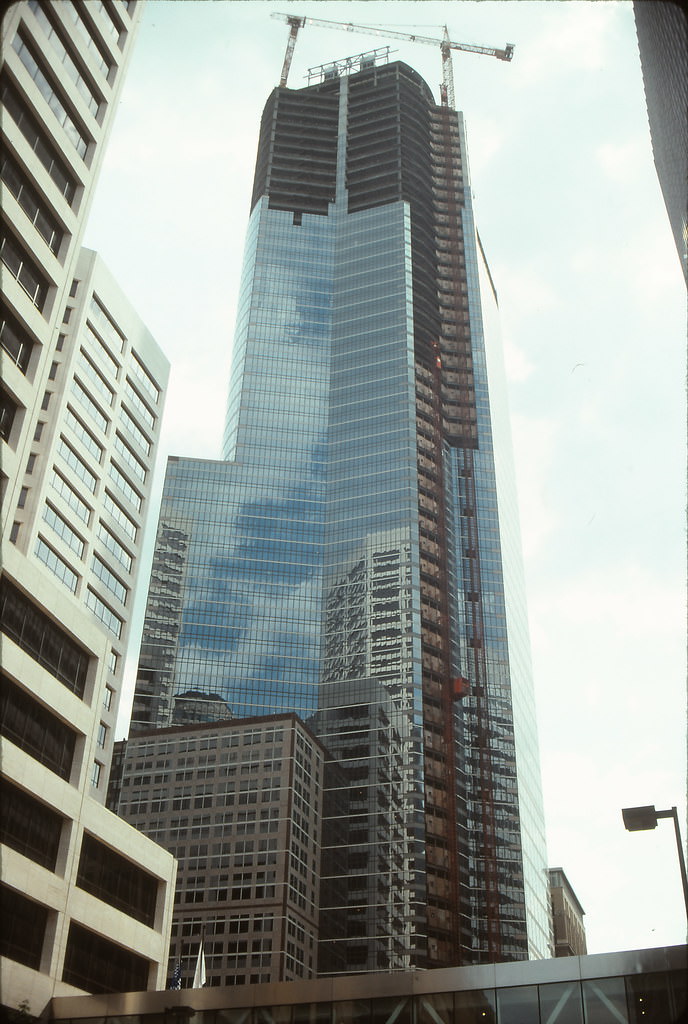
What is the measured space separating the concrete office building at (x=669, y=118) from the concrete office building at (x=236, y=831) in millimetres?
116172

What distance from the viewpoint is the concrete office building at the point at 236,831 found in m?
140

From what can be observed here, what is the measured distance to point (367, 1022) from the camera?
3328 cm

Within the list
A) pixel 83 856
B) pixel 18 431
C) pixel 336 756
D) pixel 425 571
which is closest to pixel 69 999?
pixel 83 856

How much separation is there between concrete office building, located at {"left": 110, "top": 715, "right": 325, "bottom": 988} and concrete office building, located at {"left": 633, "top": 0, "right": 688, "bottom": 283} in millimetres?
116172

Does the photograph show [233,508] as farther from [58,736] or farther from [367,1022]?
[367,1022]

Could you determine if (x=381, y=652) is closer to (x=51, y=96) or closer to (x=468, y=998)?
(x=51, y=96)

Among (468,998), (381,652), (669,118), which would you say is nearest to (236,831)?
(381,652)

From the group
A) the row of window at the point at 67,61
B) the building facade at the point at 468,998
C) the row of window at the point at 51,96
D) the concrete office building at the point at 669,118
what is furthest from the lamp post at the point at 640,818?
the row of window at the point at 67,61

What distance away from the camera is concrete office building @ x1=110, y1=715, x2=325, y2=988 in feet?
460

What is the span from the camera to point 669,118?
45.8 meters

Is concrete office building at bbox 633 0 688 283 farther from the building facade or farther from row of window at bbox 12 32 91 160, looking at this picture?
row of window at bbox 12 32 91 160

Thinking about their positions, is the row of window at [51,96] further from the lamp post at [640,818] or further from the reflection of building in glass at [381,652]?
the reflection of building in glass at [381,652]

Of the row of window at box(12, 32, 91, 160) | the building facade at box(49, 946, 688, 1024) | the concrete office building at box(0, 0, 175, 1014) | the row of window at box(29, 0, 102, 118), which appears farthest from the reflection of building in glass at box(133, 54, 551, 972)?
the row of window at box(12, 32, 91, 160)

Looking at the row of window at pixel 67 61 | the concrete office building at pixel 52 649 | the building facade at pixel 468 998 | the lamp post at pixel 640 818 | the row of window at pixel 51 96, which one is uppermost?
the row of window at pixel 67 61
